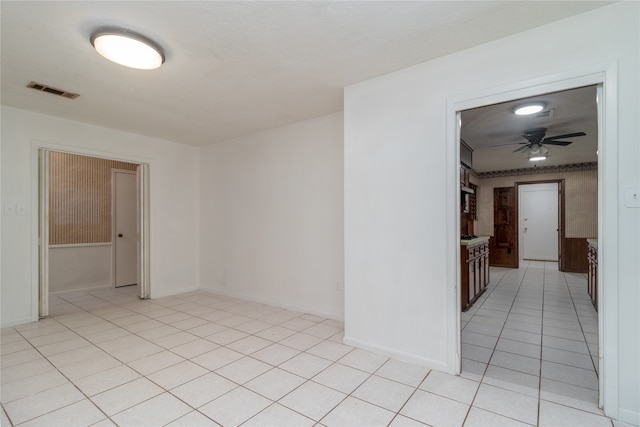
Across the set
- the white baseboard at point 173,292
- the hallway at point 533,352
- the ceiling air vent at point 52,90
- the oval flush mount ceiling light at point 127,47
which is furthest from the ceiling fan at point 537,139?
the white baseboard at point 173,292

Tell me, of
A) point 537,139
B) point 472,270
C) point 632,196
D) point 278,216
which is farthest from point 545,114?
point 278,216

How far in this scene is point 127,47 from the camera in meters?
2.18

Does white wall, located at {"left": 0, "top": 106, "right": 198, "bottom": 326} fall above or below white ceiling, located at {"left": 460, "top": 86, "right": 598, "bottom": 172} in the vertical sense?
below

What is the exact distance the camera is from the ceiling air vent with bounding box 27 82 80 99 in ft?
9.86

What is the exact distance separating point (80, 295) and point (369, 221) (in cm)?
524

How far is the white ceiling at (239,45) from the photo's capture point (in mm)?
1928

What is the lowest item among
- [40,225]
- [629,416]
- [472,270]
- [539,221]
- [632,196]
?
[629,416]

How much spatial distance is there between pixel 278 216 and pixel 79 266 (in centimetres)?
400

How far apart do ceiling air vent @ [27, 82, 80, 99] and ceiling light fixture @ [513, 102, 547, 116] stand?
4.97m

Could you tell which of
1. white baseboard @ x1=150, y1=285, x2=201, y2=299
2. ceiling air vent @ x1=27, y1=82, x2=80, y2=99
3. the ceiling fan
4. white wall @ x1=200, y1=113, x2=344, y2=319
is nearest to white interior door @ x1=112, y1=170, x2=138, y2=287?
white baseboard @ x1=150, y1=285, x2=201, y2=299

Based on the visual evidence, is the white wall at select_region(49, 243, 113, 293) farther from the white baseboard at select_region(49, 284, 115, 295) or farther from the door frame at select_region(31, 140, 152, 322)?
the door frame at select_region(31, 140, 152, 322)

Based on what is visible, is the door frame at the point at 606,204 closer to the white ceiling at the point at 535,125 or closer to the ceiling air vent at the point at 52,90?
the white ceiling at the point at 535,125

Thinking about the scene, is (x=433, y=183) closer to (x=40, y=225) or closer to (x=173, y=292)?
(x=173, y=292)

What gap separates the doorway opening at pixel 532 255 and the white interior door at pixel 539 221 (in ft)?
0.08
